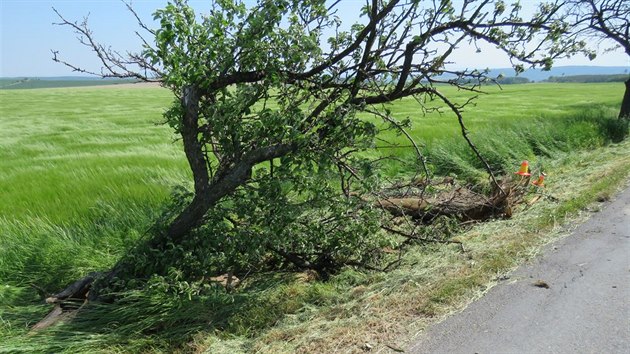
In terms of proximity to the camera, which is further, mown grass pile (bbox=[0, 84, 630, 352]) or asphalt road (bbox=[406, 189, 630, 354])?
mown grass pile (bbox=[0, 84, 630, 352])

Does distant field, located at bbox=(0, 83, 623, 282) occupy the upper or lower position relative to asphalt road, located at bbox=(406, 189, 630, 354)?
upper

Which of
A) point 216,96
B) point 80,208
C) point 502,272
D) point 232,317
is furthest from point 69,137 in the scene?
point 502,272

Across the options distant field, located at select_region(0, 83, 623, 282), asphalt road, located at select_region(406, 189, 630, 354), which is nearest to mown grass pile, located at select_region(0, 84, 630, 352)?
distant field, located at select_region(0, 83, 623, 282)

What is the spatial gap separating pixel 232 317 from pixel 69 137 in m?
11.2

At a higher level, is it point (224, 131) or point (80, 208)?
point (224, 131)

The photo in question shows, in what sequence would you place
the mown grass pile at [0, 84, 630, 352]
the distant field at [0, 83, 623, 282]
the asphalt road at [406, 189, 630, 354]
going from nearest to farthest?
the asphalt road at [406, 189, 630, 354] < the mown grass pile at [0, 84, 630, 352] < the distant field at [0, 83, 623, 282]

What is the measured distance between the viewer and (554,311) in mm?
3914

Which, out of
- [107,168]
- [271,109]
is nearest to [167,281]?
[271,109]

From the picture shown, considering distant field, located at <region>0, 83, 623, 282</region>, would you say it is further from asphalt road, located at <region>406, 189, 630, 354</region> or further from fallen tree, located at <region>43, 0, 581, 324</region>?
asphalt road, located at <region>406, 189, 630, 354</region>

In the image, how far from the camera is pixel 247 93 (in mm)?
4445

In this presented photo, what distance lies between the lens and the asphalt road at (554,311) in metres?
3.47

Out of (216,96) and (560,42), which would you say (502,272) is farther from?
(216,96)

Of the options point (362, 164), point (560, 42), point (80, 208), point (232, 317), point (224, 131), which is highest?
point (560, 42)

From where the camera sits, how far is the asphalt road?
347 centimetres
